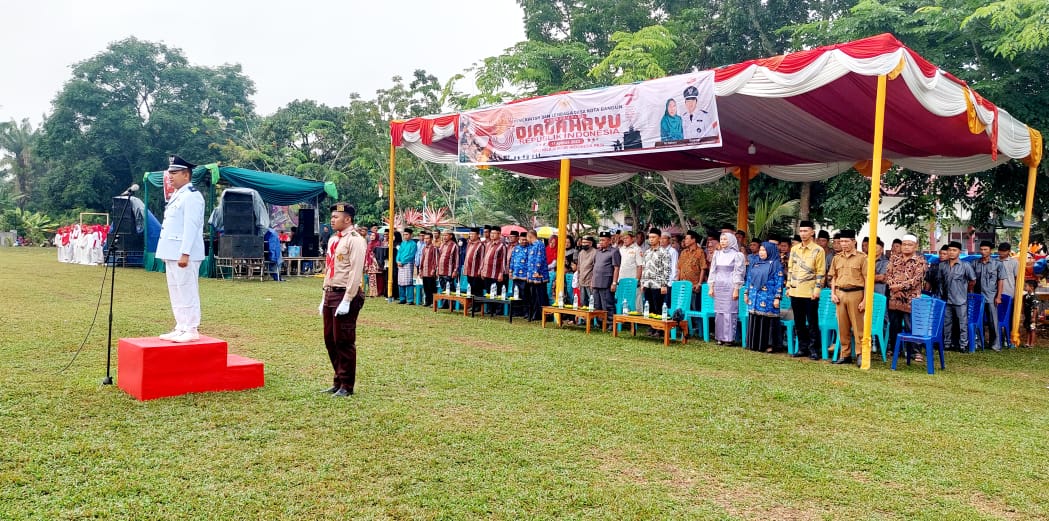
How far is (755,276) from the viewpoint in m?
8.52

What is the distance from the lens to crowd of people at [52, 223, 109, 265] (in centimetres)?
2348

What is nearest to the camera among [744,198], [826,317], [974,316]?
[826,317]

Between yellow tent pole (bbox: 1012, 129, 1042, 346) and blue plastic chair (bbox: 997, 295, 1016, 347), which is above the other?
yellow tent pole (bbox: 1012, 129, 1042, 346)

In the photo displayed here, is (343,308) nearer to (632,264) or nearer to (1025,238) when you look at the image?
(632,264)

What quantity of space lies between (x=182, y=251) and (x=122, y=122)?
39.3m

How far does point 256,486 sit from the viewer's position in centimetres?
351

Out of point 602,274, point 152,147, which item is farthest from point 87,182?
point 602,274

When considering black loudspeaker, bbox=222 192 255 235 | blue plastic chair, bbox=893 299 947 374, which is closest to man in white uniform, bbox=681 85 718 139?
blue plastic chair, bbox=893 299 947 374

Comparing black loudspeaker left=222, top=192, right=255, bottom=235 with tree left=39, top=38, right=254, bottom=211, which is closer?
black loudspeaker left=222, top=192, right=255, bottom=235

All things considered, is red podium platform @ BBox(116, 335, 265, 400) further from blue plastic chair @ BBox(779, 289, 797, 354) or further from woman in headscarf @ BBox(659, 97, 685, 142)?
blue plastic chair @ BBox(779, 289, 797, 354)

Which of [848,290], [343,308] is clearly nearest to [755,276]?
[848,290]

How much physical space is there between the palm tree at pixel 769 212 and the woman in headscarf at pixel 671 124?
247 inches

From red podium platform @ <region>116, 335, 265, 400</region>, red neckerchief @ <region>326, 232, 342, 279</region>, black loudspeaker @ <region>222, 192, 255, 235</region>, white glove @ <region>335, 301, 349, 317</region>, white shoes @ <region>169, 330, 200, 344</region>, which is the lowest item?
red podium platform @ <region>116, 335, 265, 400</region>

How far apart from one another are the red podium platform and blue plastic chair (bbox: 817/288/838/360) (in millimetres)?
5913
